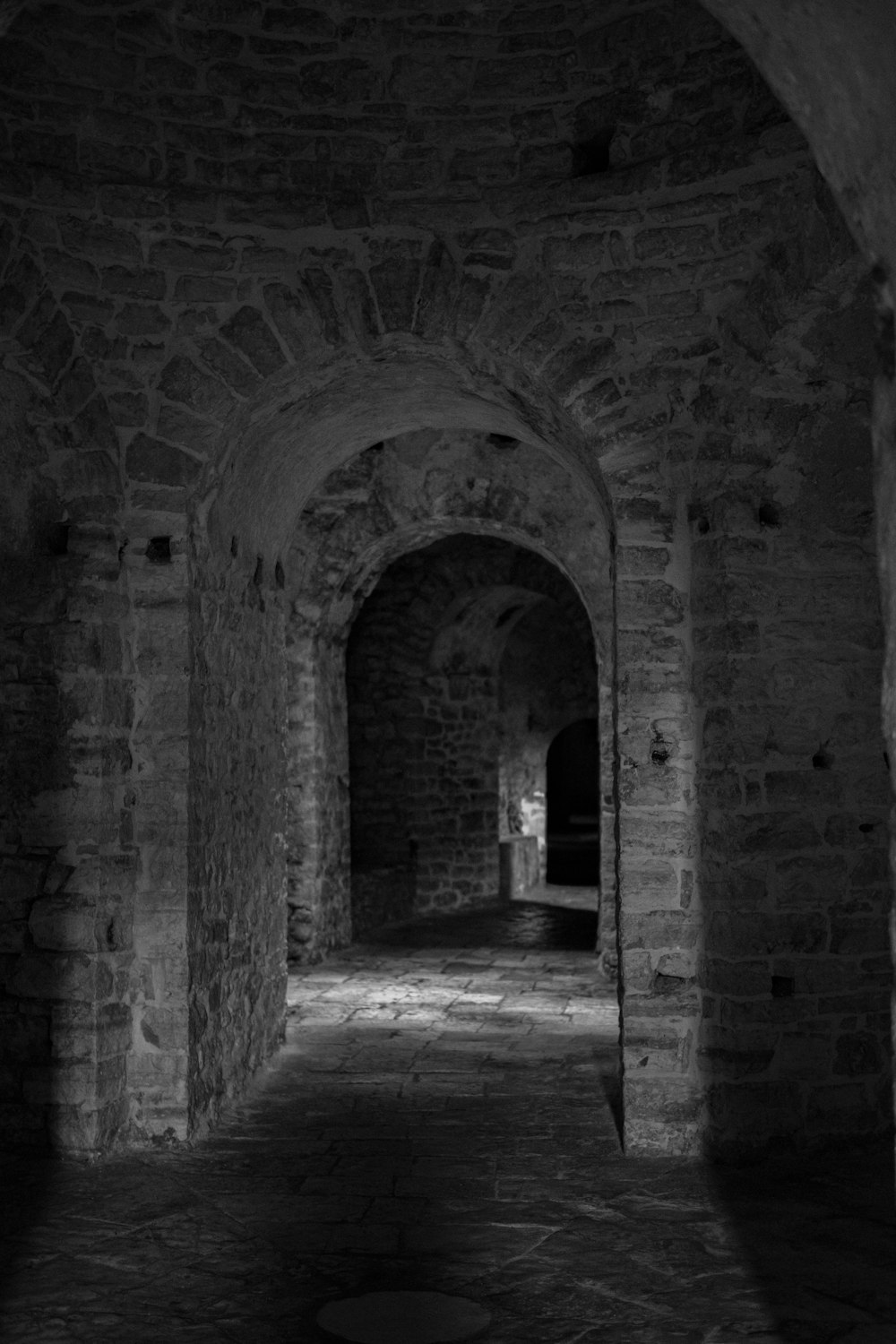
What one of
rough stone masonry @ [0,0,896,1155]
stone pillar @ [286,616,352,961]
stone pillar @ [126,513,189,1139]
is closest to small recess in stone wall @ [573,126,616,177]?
rough stone masonry @ [0,0,896,1155]

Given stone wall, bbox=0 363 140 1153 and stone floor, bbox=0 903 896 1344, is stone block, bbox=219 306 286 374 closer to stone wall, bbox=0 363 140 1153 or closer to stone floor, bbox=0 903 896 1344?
stone wall, bbox=0 363 140 1153

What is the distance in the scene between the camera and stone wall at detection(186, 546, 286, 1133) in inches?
203

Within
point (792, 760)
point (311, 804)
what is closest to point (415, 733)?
point (311, 804)

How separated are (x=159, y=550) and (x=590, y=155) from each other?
7.58 feet

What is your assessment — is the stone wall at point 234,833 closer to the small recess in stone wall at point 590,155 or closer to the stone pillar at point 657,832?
the stone pillar at point 657,832

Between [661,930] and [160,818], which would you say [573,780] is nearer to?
[661,930]

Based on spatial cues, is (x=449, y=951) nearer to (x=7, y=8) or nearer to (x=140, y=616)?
(x=140, y=616)

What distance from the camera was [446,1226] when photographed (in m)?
4.14

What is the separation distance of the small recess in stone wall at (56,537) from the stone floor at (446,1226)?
2.33m

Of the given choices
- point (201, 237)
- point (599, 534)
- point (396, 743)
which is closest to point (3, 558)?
point (201, 237)

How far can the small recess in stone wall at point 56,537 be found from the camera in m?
5.01

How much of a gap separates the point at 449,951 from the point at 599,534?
335 cm

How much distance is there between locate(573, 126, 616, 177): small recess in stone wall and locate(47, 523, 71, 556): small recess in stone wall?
7.99 ft

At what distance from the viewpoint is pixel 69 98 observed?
4.85m
